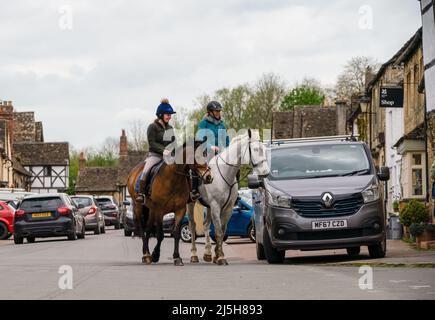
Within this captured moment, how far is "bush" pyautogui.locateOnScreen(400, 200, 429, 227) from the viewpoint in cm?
2950

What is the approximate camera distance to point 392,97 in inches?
1647

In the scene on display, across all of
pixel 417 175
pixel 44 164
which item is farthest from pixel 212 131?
pixel 44 164

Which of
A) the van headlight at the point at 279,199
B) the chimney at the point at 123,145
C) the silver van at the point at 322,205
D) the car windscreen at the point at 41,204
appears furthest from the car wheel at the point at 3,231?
the chimney at the point at 123,145

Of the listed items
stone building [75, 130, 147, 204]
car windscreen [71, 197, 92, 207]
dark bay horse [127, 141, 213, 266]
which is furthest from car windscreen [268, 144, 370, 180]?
stone building [75, 130, 147, 204]

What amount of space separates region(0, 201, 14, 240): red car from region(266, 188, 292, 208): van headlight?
25.6 m

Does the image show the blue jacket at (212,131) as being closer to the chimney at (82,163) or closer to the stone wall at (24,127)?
the stone wall at (24,127)

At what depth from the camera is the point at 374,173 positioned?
1916 cm

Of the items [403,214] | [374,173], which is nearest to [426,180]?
[403,214]

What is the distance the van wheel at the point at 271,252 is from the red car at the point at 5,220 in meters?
25.0

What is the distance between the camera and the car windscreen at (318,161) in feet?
63.2

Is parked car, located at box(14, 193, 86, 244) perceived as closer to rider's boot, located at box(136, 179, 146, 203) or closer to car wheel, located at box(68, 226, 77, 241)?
car wheel, located at box(68, 226, 77, 241)
